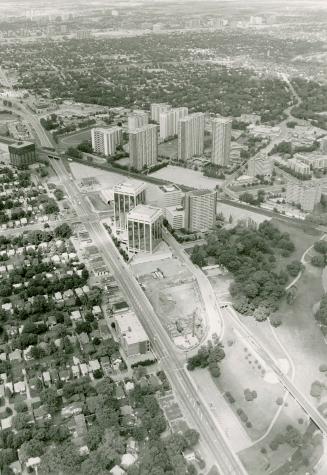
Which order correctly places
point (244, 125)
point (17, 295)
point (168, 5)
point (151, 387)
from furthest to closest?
point (168, 5), point (244, 125), point (17, 295), point (151, 387)

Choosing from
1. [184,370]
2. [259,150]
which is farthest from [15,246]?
[259,150]

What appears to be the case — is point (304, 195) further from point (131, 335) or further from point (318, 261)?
point (131, 335)

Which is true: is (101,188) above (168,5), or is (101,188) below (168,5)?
below

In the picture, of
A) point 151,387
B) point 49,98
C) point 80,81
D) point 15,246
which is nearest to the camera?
point 151,387

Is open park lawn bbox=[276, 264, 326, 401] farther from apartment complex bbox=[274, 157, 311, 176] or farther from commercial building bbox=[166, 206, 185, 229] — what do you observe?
apartment complex bbox=[274, 157, 311, 176]

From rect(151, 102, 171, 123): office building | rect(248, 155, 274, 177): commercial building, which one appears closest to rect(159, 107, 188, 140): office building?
rect(151, 102, 171, 123): office building

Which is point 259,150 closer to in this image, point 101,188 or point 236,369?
point 101,188
